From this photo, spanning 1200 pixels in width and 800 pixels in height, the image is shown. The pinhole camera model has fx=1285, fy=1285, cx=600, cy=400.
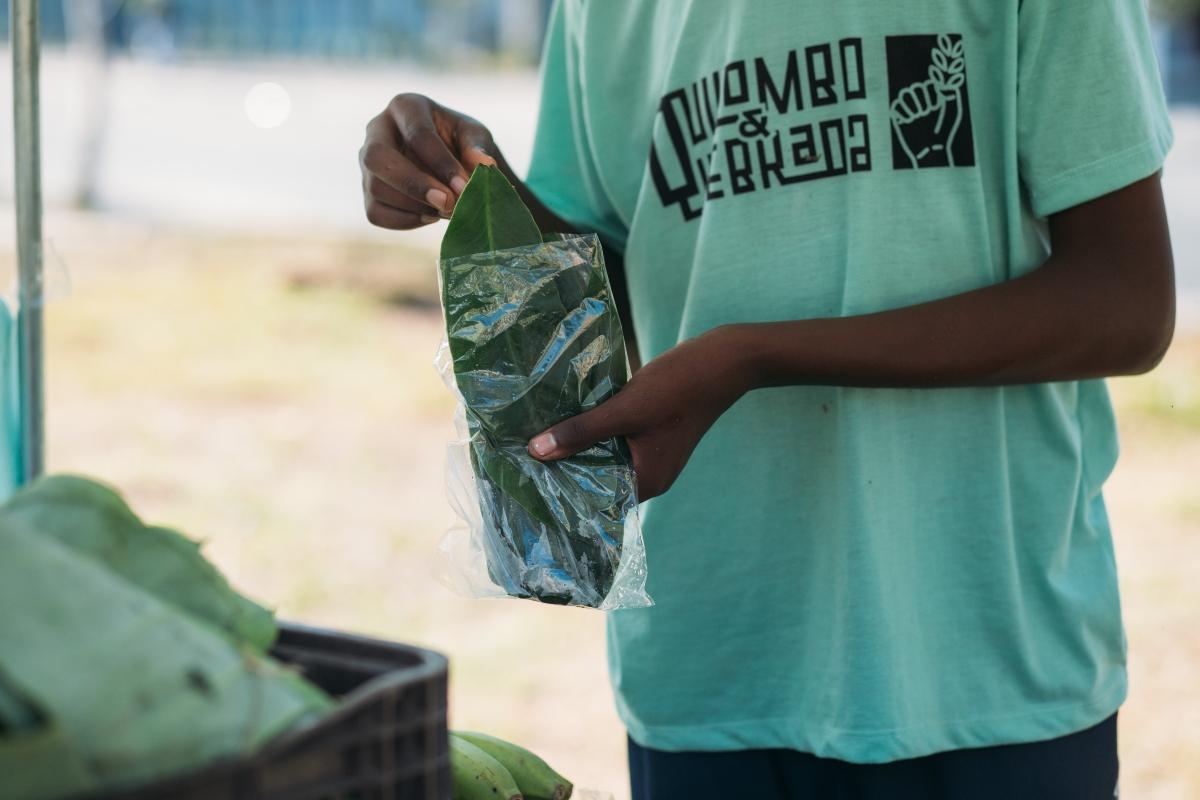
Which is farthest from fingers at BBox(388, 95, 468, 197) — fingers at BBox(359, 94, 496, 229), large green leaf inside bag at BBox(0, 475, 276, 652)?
large green leaf inside bag at BBox(0, 475, 276, 652)

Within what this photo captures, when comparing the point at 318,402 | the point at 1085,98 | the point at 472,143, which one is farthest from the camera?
the point at 318,402

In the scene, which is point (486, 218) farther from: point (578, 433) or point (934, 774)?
point (934, 774)

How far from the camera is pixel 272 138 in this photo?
14.1 metres

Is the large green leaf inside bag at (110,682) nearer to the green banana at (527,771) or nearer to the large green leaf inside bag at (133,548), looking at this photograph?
the large green leaf inside bag at (133,548)

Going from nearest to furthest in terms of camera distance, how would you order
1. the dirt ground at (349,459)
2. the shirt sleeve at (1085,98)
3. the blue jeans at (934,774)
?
1. the shirt sleeve at (1085,98)
2. the blue jeans at (934,774)
3. the dirt ground at (349,459)

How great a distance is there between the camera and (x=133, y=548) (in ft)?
2.61

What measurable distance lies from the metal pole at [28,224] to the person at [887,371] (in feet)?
1.53

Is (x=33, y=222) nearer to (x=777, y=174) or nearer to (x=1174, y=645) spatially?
(x=777, y=174)

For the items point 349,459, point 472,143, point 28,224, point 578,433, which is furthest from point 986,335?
point 349,459

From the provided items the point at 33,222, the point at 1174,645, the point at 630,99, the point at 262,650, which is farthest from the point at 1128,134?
the point at 1174,645

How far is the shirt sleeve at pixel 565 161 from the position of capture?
5.03 ft

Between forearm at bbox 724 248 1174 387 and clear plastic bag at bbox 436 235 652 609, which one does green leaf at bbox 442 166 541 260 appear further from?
forearm at bbox 724 248 1174 387

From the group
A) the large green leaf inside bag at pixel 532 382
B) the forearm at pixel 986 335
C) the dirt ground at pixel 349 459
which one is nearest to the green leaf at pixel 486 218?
the large green leaf inside bag at pixel 532 382

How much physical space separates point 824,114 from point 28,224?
36.5 inches
